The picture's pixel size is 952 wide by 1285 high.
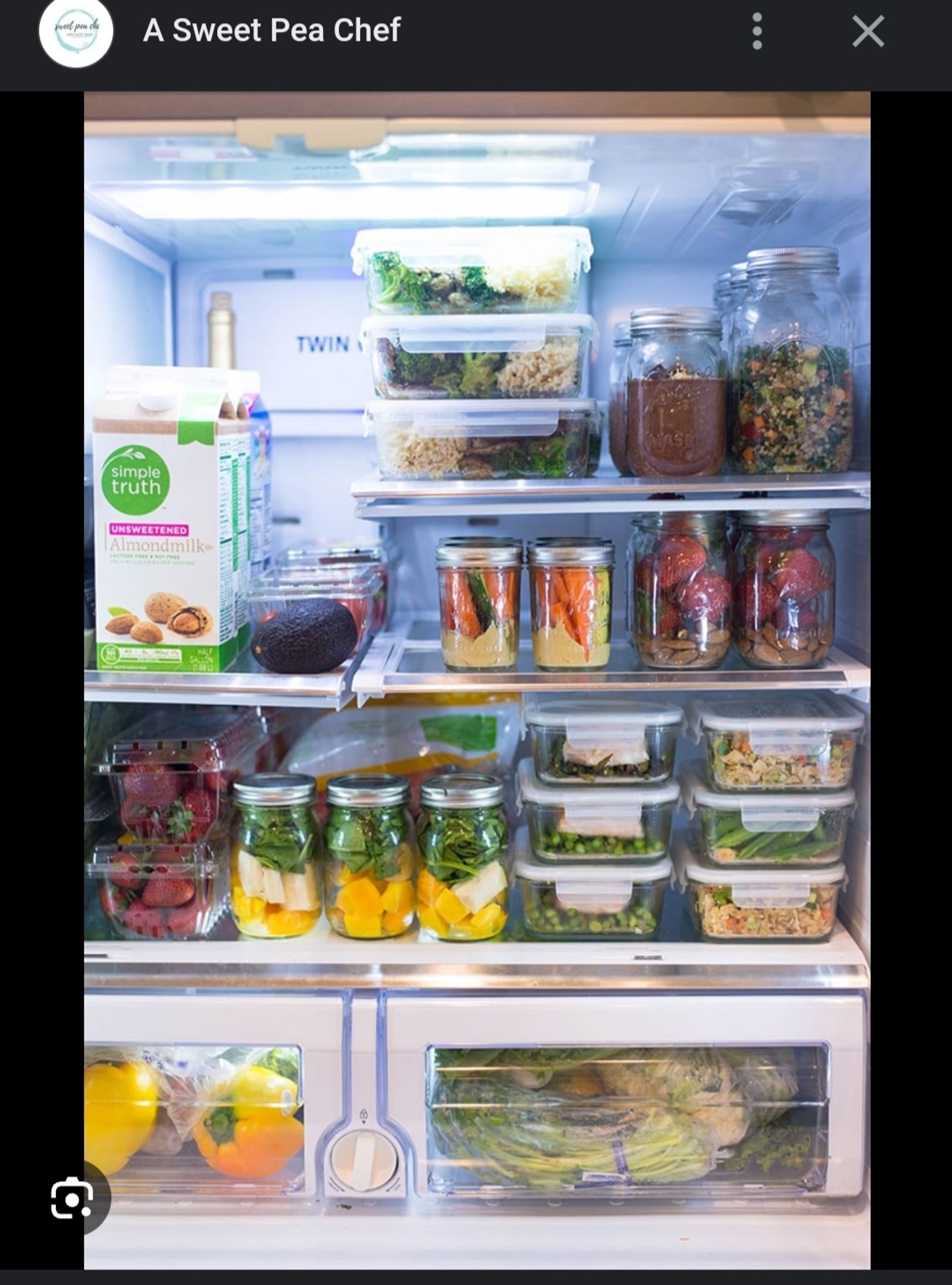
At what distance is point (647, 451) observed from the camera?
164 centimetres

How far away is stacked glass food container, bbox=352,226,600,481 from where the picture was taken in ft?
5.29

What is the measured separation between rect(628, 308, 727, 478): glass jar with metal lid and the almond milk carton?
0.54 meters

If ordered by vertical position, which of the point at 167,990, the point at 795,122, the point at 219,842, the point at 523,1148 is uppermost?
the point at 795,122

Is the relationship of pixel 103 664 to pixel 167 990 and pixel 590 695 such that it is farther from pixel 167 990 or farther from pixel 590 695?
pixel 590 695

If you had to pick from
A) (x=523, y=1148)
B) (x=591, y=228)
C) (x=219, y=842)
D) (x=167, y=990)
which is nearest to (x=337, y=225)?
(x=591, y=228)

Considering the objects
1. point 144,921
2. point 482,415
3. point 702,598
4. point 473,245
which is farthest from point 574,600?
point 144,921

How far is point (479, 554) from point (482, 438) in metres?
0.15

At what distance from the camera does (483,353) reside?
1.62m

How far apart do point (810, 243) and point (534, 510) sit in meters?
0.62

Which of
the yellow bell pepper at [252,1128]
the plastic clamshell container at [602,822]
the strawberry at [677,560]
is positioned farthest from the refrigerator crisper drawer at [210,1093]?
the strawberry at [677,560]

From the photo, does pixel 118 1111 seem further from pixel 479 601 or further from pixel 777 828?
pixel 777 828
